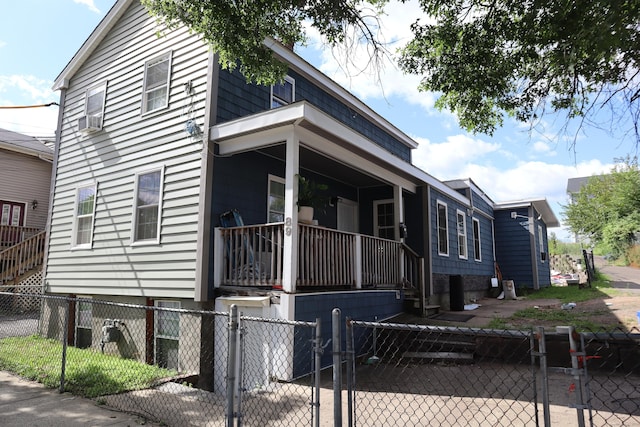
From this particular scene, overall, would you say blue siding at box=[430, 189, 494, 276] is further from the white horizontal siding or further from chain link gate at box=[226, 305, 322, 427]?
the white horizontal siding

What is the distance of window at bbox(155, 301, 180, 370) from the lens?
308 inches

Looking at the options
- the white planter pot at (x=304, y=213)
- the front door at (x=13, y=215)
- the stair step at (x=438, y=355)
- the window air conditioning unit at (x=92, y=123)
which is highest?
the window air conditioning unit at (x=92, y=123)

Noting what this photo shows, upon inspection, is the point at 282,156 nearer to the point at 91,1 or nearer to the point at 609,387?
the point at 91,1

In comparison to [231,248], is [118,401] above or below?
below

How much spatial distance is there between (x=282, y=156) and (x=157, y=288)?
360 centimetres

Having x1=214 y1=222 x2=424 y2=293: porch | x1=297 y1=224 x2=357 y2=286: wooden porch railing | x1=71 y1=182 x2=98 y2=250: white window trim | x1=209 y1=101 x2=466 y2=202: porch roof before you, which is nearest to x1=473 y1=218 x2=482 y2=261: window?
x1=214 y1=222 x2=424 y2=293: porch

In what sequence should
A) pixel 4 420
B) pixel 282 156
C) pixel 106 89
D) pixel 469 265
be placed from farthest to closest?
pixel 469 265
pixel 106 89
pixel 282 156
pixel 4 420

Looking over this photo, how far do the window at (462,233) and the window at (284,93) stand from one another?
698 cm

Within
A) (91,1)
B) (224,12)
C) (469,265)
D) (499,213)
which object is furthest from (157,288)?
(499,213)

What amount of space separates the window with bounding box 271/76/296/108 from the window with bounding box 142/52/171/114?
2248 millimetres

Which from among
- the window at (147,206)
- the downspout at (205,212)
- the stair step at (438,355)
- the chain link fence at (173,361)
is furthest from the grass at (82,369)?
the stair step at (438,355)

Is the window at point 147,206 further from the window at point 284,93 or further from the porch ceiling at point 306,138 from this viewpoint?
the window at point 284,93

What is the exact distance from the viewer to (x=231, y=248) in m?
7.39

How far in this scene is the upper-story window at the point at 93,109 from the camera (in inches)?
399
